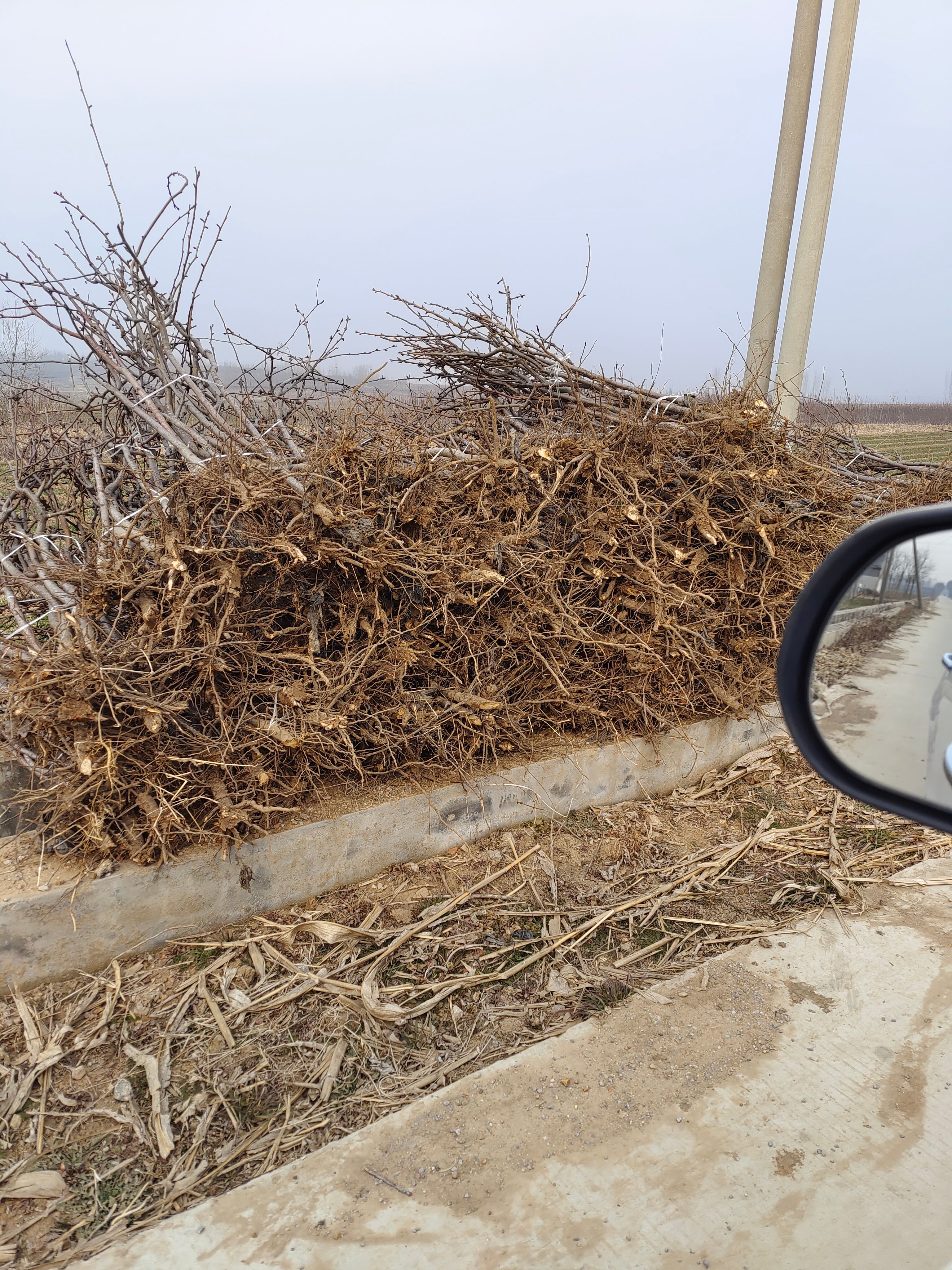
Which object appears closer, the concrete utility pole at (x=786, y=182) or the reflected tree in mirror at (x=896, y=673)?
the reflected tree in mirror at (x=896, y=673)

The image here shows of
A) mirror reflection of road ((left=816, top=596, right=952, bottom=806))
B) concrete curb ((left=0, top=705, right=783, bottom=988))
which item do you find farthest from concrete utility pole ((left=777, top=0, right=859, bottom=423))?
mirror reflection of road ((left=816, top=596, right=952, bottom=806))

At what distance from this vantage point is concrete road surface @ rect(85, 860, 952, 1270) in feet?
5.99

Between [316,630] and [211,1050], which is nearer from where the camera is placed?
[211,1050]

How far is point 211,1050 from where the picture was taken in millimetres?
2492

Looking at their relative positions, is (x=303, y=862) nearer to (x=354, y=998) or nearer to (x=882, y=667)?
(x=354, y=998)

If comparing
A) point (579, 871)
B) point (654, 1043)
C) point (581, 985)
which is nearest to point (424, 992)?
point (581, 985)

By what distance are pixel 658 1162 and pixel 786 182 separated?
9849 mm

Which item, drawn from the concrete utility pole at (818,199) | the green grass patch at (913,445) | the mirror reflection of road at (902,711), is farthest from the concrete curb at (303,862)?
the concrete utility pole at (818,199)

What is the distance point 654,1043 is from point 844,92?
9.44 meters

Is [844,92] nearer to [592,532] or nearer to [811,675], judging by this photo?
[592,532]

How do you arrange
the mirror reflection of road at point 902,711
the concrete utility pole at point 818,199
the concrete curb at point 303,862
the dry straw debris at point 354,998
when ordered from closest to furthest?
the mirror reflection of road at point 902,711
the dry straw debris at point 354,998
the concrete curb at point 303,862
the concrete utility pole at point 818,199

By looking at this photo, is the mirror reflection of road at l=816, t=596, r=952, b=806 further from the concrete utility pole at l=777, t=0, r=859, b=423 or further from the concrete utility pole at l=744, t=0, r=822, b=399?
the concrete utility pole at l=744, t=0, r=822, b=399

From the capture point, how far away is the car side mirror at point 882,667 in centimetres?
121

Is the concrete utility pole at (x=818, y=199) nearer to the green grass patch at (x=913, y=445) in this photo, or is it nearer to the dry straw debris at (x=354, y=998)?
the green grass patch at (x=913, y=445)
